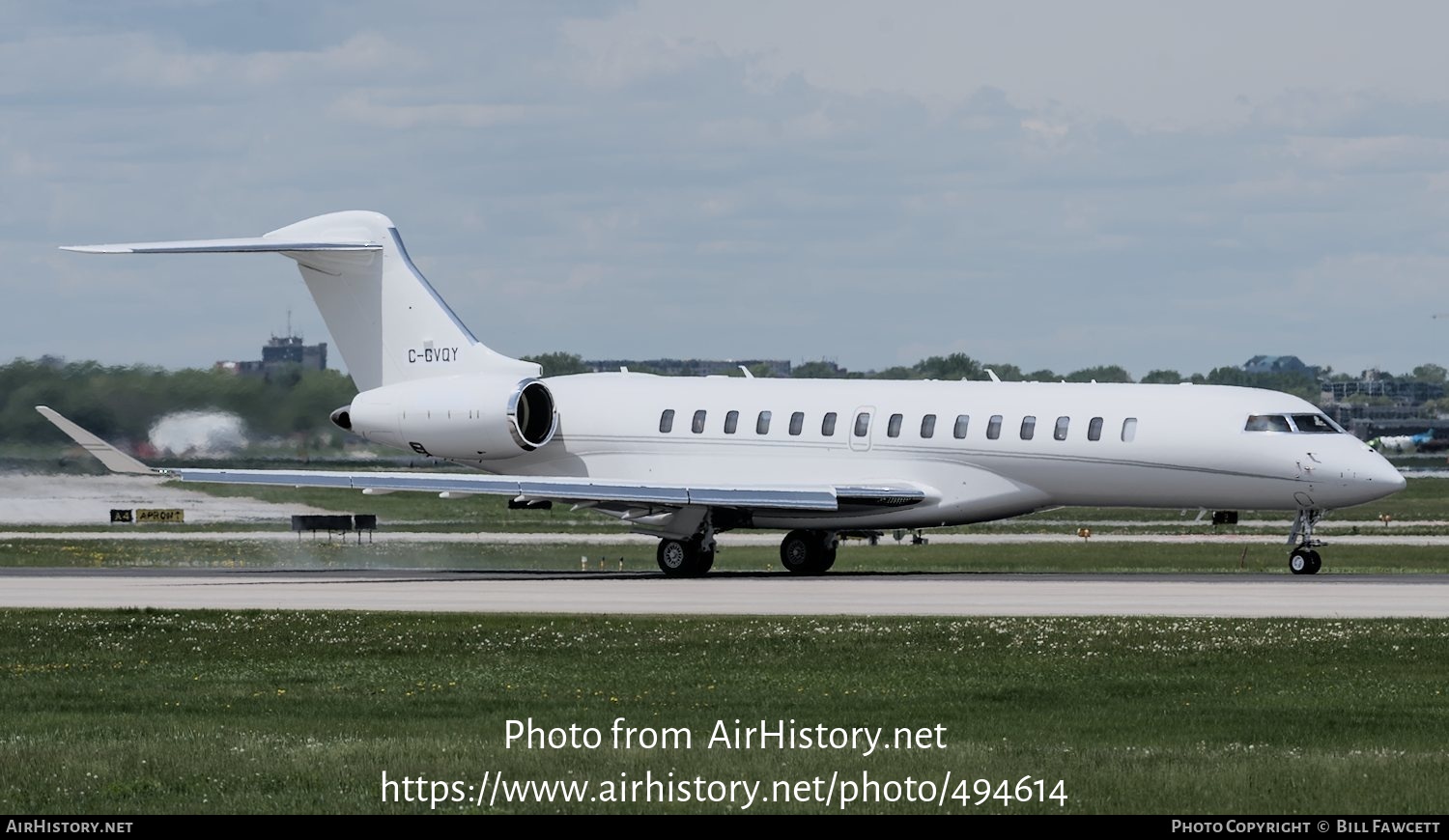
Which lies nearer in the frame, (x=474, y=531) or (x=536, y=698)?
(x=536, y=698)

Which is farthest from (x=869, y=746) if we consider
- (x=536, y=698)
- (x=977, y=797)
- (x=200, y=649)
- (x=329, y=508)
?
(x=329, y=508)

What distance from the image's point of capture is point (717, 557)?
49.2m

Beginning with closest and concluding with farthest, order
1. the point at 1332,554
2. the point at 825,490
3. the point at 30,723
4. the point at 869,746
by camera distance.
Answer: the point at 869,746 < the point at 30,723 < the point at 825,490 < the point at 1332,554

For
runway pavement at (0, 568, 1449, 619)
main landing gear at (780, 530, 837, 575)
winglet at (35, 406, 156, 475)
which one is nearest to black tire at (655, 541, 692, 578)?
runway pavement at (0, 568, 1449, 619)

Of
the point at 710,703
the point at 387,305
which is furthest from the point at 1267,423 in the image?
the point at 710,703

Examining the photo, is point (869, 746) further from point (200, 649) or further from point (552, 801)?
point (200, 649)

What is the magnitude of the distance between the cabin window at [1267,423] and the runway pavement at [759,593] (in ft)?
8.32

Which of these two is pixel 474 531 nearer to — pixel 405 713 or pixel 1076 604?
pixel 1076 604

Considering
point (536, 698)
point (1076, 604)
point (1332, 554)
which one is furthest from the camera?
point (1332, 554)

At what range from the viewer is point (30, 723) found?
62.1 ft

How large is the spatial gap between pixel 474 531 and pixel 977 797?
46.4 metres

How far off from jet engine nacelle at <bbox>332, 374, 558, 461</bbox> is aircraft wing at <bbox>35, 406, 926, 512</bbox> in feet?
9.62

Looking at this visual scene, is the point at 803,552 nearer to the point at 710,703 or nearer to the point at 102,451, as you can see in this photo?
the point at 102,451

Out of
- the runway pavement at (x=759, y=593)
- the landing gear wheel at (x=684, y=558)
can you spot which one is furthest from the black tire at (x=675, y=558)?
the runway pavement at (x=759, y=593)
